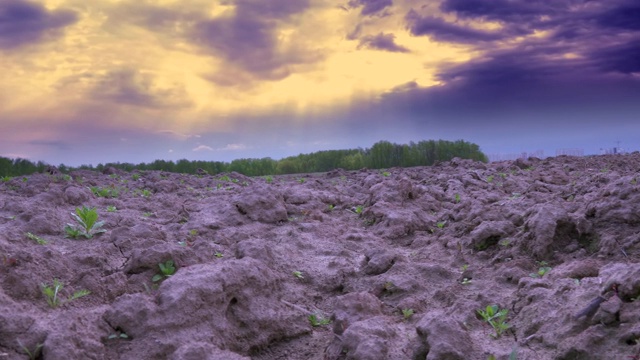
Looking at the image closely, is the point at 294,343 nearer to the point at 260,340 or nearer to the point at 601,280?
the point at 260,340

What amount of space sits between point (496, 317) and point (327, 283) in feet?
5.44

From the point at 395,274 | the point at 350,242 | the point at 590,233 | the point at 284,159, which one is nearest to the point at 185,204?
the point at 350,242

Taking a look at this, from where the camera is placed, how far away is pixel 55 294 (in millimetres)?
3754

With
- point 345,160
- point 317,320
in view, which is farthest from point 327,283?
point 345,160

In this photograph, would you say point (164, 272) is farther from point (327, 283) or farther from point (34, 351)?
point (327, 283)

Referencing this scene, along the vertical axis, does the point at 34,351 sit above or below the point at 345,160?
below

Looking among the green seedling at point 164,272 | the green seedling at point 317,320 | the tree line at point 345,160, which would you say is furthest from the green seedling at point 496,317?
the tree line at point 345,160

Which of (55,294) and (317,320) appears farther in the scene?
(317,320)

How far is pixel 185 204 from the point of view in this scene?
8.23 metres

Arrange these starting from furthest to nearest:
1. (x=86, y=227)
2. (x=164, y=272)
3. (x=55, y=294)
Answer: (x=86, y=227), (x=164, y=272), (x=55, y=294)

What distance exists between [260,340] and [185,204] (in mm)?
4492

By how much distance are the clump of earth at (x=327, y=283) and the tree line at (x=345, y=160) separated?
11.3m

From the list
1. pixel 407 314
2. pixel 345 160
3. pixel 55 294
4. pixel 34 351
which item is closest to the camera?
pixel 34 351

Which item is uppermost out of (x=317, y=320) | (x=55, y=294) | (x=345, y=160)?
(x=345, y=160)
